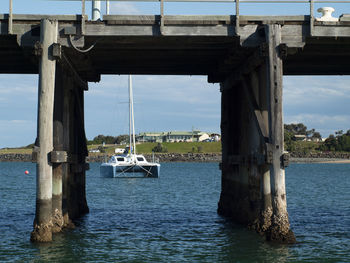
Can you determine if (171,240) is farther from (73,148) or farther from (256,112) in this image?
(73,148)

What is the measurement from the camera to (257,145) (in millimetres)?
21250

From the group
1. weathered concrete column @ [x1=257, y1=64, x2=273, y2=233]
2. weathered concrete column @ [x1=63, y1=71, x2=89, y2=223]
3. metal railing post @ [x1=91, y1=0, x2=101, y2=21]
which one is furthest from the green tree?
metal railing post @ [x1=91, y1=0, x2=101, y2=21]

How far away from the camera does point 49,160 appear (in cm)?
1836

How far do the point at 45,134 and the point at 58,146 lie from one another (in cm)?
307

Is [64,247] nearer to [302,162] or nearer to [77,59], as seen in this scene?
[77,59]

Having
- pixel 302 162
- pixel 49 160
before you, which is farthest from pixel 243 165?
pixel 302 162

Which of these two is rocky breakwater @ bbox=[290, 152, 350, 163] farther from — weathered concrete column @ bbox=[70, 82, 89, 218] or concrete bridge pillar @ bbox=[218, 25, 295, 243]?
weathered concrete column @ bbox=[70, 82, 89, 218]

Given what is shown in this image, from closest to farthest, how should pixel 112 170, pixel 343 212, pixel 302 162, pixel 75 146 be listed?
pixel 75 146 < pixel 343 212 < pixel 112 170 < pixel 302 162

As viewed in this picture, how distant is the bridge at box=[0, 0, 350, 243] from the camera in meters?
18.4

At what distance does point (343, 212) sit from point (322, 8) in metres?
16.4

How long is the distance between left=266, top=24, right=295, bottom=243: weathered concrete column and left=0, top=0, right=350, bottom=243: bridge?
33mm

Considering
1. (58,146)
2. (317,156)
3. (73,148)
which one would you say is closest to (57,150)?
(58,146)

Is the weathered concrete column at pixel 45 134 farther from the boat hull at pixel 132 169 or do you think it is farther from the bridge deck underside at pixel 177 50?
the boat hull at pixel 132 169

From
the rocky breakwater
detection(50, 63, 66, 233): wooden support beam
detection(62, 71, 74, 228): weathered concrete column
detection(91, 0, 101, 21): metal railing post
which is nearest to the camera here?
detection(91, 0, 101, 21): metal railing post
